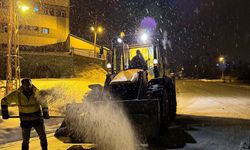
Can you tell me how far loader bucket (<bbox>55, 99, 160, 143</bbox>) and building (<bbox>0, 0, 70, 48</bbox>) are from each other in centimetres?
3383

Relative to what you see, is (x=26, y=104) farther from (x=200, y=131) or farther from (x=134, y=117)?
(x=200, y=131)

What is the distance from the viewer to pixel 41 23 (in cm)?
4131

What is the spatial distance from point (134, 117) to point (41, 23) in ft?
121

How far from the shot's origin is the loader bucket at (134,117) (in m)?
7.14

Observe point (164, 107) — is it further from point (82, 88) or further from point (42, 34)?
point (42, 34)

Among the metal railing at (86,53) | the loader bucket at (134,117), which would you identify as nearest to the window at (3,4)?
the metal railing at (86,53)

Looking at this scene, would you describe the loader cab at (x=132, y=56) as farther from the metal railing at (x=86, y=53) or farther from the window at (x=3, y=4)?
the window at (x=3, y=4)

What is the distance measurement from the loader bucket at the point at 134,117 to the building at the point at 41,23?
33.8 metres

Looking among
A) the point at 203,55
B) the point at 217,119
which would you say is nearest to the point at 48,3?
the point at 217,119

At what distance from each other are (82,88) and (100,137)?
13.1 metres

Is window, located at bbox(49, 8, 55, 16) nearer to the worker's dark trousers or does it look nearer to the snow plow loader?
the snow plow loader

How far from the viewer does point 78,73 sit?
35375 millimetres

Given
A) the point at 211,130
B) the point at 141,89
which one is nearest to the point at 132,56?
the point at 141,89

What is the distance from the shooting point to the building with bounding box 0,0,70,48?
1523 inches
